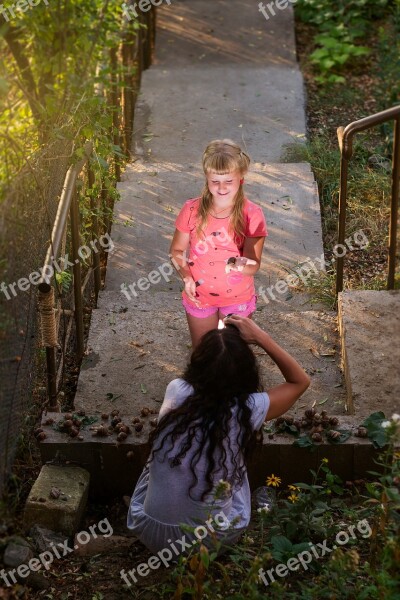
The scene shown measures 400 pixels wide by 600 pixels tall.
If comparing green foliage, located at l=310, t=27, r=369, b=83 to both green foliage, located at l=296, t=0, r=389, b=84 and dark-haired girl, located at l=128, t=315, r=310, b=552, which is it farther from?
dark-haired girl, located at l=128, t=315, r=310, b=552

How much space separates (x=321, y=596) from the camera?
3086 millimetres

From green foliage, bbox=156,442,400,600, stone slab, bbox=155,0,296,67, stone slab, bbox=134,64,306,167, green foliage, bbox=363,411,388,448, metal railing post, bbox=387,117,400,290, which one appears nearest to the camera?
green foliage, bbox=156,442,400,600

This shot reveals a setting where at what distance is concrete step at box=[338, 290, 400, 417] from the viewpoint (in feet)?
13.5

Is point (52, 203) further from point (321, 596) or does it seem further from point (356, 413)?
point (321, 596)

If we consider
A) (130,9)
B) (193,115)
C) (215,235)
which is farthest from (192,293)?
(193,115)

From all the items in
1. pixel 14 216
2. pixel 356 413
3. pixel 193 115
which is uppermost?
pixel 14 216

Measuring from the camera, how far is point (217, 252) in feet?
14.0

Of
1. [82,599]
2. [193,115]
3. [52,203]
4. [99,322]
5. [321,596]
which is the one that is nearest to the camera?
[321,596]

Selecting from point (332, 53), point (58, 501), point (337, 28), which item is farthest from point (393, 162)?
point (337, 28)

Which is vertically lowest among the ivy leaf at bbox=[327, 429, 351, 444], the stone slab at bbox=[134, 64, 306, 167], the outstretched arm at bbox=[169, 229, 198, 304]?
the stone slab at bbox=[134, 64, 306, 167]

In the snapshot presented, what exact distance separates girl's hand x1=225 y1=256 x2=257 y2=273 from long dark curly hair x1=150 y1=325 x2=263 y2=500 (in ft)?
3.06

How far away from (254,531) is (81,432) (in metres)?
0.80

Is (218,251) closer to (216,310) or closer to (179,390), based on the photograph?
(216,310)

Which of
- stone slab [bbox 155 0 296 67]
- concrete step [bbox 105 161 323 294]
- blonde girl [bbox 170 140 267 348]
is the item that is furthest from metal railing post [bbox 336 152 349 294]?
stone slab [bbox 155 0 296 67]
